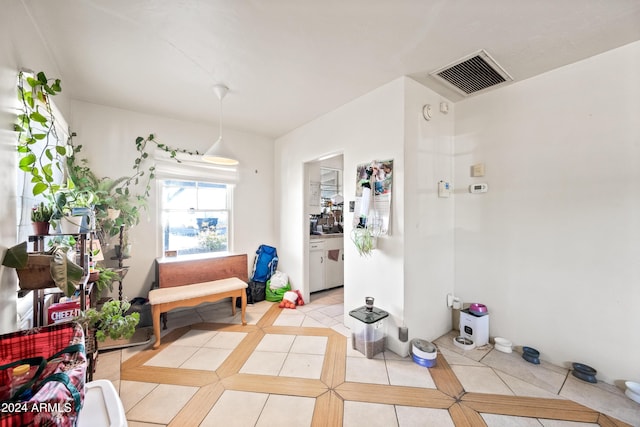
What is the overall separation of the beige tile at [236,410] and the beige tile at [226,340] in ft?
2.13

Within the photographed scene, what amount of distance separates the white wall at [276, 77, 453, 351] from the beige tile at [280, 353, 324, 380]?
2.25ft

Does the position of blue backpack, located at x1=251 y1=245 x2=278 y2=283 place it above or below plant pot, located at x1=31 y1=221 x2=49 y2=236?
below

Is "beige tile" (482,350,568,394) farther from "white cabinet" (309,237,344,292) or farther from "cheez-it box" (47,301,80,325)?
"cheez-it box" (47,301,80,325)

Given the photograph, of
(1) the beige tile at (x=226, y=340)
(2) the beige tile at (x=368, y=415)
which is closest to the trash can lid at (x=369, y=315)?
(2) the beige tile at (x=368, y=415)

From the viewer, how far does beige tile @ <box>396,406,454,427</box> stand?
1471 millimetres

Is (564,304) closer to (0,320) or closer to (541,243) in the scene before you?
(541,243)

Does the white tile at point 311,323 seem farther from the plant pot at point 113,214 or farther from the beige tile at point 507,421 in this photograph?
the plant pot at point 113,214

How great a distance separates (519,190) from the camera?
2230 mm

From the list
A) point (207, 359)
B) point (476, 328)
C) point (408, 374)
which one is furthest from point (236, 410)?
point (476, 328)

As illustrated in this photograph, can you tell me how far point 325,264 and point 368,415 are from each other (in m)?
2.50

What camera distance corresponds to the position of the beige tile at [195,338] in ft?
7.82

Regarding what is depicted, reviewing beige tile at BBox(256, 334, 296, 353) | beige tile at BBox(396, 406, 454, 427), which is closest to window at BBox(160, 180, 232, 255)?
beige tile at BBox(256, 334, 296, 353)

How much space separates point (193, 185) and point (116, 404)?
2790 mm

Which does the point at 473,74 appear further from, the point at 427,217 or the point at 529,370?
the point at 529,370
